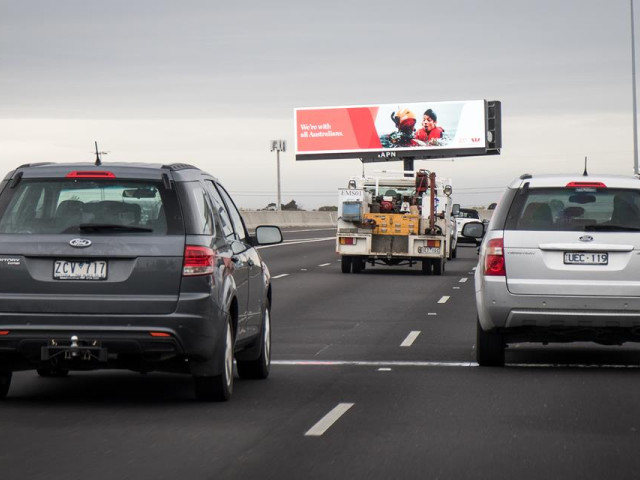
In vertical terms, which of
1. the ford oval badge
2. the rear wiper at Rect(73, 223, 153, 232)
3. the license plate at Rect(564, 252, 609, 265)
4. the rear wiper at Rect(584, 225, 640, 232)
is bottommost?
the license plate at Rect(564, 252, 609, 265)

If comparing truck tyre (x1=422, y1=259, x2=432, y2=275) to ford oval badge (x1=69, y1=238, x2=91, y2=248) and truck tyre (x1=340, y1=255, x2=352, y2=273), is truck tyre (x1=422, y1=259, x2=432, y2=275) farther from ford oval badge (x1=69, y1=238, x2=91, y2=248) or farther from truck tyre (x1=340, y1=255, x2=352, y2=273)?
ford oval badge (x1=69, y1=238, x2=91, y2=248)

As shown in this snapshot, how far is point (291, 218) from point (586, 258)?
238 ft

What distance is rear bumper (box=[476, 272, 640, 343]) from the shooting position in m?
13.0

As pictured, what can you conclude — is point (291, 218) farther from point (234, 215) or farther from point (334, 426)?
point (334, 426)

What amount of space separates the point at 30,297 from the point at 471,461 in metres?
3.49

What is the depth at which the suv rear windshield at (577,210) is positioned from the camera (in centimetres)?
1327

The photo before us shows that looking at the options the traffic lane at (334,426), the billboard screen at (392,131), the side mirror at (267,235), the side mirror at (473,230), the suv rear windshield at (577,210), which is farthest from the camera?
the billboard screen at (392,131)

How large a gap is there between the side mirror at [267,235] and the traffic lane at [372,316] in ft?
7.26

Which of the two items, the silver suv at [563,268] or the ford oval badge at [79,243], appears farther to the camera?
the silver suv at [563,268]

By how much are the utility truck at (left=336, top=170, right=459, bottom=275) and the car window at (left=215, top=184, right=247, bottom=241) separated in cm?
1986

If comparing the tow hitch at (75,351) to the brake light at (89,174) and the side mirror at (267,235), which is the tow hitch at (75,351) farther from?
the side mirror at (267,235)

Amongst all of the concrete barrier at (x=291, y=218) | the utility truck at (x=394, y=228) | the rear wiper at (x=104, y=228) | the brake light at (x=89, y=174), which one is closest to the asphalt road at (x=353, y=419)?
the rear wiper at (x=104, y=228)

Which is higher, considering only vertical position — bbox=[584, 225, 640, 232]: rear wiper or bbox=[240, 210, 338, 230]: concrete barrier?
bbox=[584, 225, 640, 232]: rear wiper

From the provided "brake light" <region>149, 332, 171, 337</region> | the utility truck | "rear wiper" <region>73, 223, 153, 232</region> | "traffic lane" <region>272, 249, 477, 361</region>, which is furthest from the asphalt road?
the utility truck
